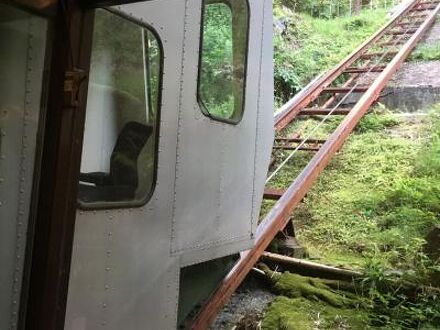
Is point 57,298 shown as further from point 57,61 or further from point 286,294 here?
point 286,294

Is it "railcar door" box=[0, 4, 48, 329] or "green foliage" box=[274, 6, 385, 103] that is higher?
"green foliage" box=[274, 6, 385, 103]

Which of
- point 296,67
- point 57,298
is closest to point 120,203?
point 57,298

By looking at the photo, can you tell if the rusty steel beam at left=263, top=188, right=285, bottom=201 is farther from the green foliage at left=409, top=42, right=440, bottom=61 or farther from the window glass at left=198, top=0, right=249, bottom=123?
the green foliage at left=409, top=42, right=440, bottom=61

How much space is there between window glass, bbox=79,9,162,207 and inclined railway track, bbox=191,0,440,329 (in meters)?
1.56

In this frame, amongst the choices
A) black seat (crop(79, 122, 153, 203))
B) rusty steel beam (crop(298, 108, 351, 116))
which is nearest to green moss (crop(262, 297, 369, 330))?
black seat (crop(79, 122, 153, 203))

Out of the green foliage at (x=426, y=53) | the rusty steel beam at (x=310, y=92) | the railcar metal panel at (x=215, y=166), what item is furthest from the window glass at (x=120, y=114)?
the green foliage at (x=426, y=53)

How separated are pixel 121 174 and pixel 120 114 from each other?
1.00ft

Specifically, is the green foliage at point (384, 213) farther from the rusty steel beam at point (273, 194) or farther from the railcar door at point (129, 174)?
the railcar door at point (129, 174)

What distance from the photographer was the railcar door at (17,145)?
216 centimetres

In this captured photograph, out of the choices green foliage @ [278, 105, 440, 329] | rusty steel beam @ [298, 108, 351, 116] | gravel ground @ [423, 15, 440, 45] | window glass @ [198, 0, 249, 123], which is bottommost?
green foliage @ [278, 105, 440, 329]

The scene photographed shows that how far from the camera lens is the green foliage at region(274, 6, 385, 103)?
11.3 meters

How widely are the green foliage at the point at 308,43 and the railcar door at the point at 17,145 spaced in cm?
920

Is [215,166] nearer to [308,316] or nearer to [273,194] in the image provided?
[308,316]

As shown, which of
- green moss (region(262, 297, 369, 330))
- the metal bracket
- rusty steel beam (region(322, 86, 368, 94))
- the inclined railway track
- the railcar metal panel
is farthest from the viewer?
rusty steel beam (region(322, 86, 368, 94))
